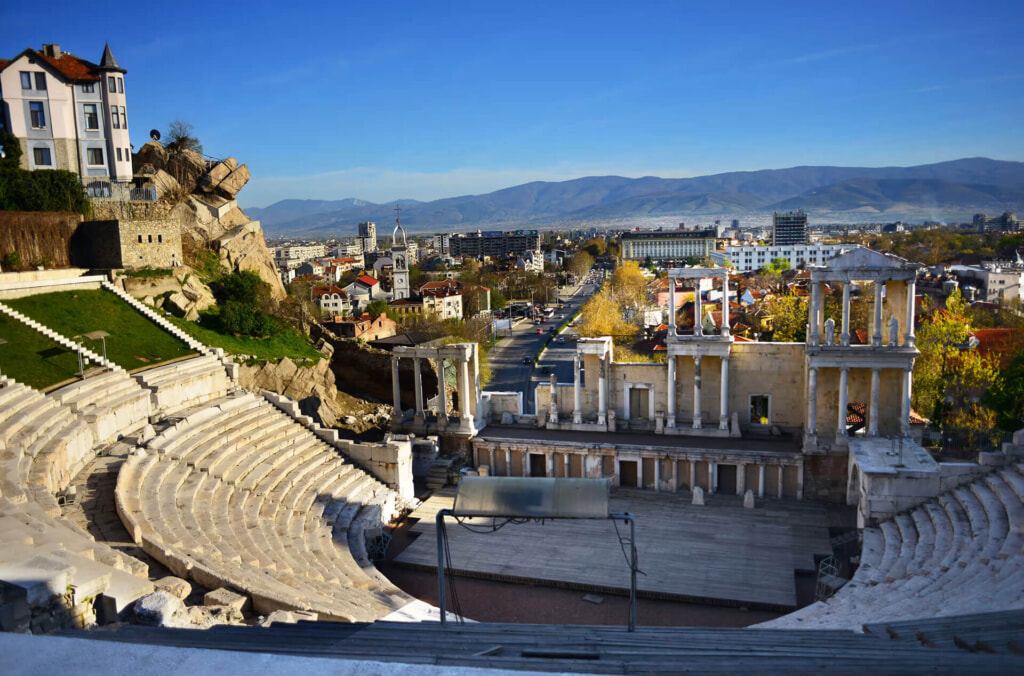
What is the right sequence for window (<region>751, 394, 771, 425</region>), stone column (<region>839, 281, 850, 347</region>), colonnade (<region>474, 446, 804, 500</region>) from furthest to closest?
1. window (<region>751, 394, 771, 425</region>)
2. colonnade (<region>474, 446, 804, 500</region>)
3. stone column (<region>839, 281, 850, 347</region>)

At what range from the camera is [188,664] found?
Answer: 4508mm

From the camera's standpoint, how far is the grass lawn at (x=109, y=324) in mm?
23719

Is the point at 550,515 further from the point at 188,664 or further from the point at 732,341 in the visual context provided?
the point at 732,341

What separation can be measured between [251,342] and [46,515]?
18789mm

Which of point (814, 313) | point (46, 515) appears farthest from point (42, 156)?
point (814, 313)

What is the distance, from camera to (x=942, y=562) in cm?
1455

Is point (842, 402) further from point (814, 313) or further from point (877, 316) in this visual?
point (814, 313)

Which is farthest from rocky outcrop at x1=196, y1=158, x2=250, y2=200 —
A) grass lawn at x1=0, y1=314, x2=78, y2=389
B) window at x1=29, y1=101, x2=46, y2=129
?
grass lawn at x1=0, y1=314, x2=78, y2=389

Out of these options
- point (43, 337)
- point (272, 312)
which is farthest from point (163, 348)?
point (272, 312)

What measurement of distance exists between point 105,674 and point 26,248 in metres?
30.5

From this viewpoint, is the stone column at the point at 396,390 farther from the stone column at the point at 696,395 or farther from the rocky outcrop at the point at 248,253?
the rocky outcrop at the point at 248,253

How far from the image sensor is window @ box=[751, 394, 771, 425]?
26656 mm

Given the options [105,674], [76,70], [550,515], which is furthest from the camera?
[76,70]

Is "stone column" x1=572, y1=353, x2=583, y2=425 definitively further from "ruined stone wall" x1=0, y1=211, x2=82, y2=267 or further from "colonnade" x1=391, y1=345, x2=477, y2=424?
"ruined stone wall" x1=0, y1=211, x2=82, y2=267
